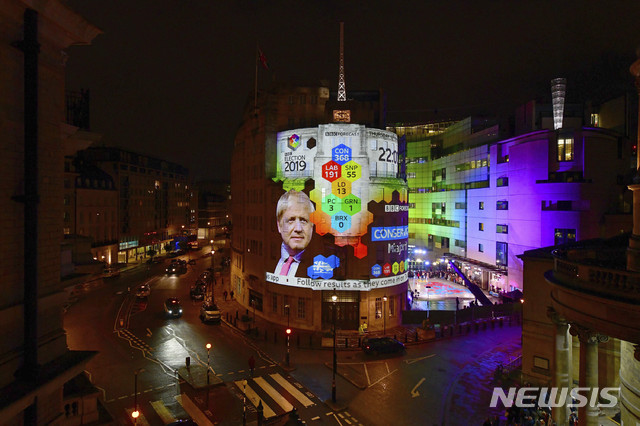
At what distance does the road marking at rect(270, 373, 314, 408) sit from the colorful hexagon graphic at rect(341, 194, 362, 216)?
18023 mm

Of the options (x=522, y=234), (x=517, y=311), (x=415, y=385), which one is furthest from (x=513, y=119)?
(x=415, y=385)

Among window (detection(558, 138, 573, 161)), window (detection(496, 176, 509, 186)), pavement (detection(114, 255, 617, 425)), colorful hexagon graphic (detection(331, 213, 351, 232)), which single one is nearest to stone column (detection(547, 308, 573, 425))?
pavement (detection(114, 255, 617, 425))

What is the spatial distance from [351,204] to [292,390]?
1983 centimetres

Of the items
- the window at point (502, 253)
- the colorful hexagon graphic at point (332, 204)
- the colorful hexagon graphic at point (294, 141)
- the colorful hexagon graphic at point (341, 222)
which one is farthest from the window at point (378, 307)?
the window at point (502, 253)

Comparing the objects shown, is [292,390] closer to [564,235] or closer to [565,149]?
[564,235]

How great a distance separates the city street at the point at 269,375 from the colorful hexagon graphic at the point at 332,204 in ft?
45.7

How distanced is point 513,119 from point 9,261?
227 ft

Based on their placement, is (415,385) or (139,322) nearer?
(415,385)

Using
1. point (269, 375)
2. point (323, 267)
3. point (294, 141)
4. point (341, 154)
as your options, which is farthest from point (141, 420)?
point (294, 141)

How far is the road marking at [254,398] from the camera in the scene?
21786mm

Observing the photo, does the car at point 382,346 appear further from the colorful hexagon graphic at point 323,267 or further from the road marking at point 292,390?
the road marking at point 292,390

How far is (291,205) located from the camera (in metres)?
40.0

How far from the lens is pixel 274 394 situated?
80.4 ft

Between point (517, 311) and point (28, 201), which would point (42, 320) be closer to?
point (28, 201)
